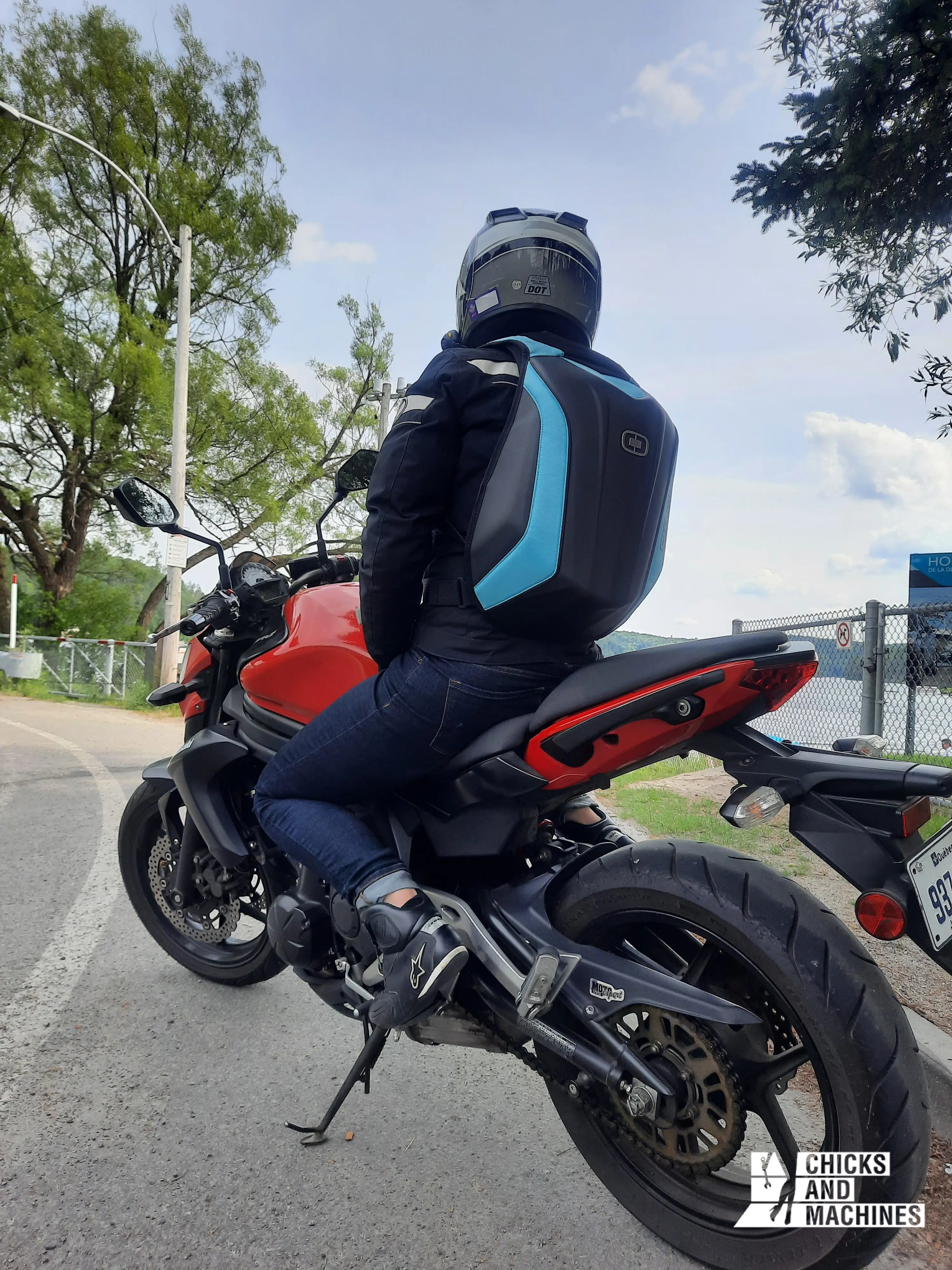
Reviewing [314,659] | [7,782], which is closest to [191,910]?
[314,659]

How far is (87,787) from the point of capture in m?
6.50

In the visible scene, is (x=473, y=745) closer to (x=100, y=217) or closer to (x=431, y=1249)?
(x=431, y=1249)

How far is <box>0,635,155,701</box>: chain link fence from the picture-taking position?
1855cm

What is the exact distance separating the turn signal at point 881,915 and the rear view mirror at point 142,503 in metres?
2.08

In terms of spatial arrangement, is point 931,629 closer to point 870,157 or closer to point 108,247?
point 870,157

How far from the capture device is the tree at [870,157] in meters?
5.25

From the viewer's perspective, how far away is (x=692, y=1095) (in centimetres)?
161

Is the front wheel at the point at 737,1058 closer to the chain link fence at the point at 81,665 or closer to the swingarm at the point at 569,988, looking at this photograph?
the swingarm at the point at 569,988

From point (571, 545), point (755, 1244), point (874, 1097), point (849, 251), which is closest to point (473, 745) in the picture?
point (571, 545)

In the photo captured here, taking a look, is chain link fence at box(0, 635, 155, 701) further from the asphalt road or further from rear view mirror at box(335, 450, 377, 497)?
rear view mirror at box(335, 450, 377, 497)

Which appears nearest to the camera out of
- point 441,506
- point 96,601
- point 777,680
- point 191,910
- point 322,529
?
point 777,680

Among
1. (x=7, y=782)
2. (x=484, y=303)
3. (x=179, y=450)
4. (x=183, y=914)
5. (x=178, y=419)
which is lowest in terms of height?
(x=7, y=782)

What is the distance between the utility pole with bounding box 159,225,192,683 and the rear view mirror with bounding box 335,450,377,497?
12.0m

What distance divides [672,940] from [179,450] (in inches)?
592
